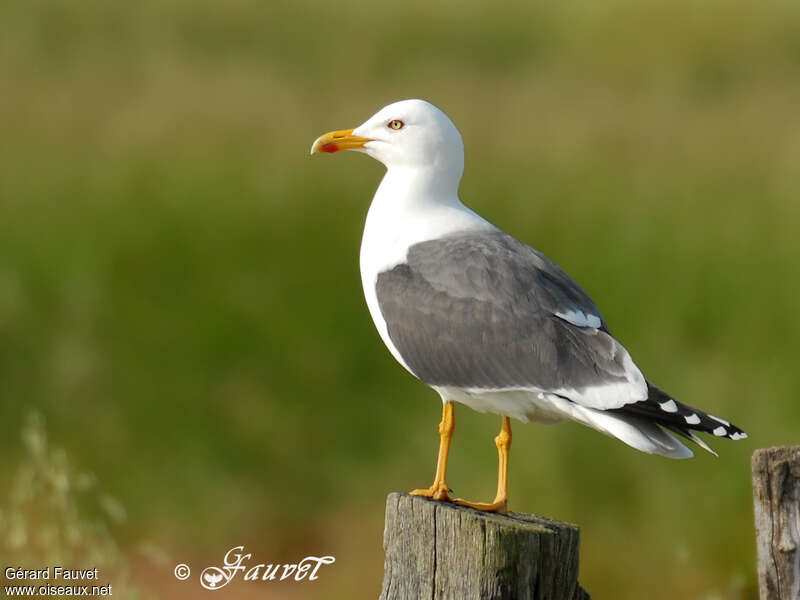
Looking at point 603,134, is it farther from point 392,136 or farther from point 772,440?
point 392,136

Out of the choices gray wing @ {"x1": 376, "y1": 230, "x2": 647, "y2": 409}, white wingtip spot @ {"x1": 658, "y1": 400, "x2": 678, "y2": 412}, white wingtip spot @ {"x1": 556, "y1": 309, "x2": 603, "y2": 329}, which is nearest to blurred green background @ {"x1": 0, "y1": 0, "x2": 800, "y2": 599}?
gray wing @ {"x1": 376, "y1": 230, "x2": 647, "y2": 409}

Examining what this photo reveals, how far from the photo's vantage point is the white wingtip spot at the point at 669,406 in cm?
244

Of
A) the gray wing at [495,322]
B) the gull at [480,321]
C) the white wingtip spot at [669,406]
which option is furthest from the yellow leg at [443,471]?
the white wingtip spot at [669,406]

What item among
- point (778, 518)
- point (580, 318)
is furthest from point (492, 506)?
point (778, 518)

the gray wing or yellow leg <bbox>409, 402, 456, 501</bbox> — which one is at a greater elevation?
the gray wing

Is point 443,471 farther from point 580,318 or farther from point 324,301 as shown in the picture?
point 324,301

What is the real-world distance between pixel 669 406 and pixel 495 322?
0.44 m

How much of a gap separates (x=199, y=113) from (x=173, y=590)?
7.95 ft

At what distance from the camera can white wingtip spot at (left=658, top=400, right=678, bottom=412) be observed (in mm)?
2436

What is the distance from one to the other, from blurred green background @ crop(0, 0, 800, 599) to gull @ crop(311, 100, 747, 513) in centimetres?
138

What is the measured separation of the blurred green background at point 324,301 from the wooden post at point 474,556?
1.51m

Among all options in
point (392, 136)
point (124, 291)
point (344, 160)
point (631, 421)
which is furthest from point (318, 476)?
point (631, 421)

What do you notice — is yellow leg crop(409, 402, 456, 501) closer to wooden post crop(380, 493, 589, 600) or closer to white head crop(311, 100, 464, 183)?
wooden post crop(380, 493, 589, 600)

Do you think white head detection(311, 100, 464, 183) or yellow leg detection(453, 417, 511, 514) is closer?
yellow leg detection(453, 417, 511, 514)
